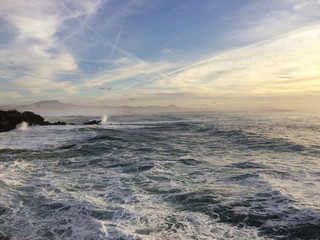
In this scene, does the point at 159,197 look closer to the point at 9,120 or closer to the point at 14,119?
the point at 9,120

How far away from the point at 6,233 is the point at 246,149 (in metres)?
14.9

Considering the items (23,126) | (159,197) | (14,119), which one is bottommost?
(159,197)

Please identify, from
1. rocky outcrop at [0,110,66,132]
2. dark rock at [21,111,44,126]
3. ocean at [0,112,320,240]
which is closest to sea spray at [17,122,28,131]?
rocky outcrop at [0,110,66,132]

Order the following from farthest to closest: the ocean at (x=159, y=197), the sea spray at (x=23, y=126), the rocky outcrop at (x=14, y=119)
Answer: the sea spray at (x=23, y=126), the rocky outcrop at (x=14, y=119), the ocean at (x=159, y=197)

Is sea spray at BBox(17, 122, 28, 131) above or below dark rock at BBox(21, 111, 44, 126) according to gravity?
below

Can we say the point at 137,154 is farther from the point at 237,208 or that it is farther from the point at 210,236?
the point at 210,236

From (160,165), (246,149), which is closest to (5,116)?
(160,165)

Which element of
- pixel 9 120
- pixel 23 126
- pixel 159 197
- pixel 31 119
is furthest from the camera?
pixel 31 119

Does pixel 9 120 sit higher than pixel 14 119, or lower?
lower

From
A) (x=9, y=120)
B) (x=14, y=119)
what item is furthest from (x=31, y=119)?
(x=9, y=120)

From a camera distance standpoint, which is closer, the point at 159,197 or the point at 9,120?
the point at 159,197

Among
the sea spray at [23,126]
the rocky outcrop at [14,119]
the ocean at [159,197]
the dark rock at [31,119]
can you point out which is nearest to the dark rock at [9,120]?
the rocky outcrop at [14,119]

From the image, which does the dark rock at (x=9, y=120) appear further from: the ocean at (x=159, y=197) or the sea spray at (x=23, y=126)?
the ocean at (x=159, y=197)

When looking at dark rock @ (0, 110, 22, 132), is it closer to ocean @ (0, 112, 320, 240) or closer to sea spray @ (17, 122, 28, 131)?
sea spray @ (17, 122, 28, 131)
